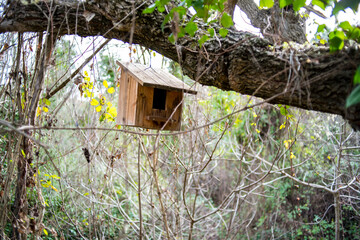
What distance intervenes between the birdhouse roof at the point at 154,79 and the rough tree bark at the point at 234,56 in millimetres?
205

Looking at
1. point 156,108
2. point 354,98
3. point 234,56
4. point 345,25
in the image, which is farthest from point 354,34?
point 156,108

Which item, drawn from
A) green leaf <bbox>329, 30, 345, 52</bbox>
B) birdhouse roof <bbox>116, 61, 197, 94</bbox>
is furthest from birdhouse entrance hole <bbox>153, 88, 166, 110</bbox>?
green leaf <bbox>329, 30, 345, 52</bbox>

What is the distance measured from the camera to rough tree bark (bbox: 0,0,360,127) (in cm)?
163

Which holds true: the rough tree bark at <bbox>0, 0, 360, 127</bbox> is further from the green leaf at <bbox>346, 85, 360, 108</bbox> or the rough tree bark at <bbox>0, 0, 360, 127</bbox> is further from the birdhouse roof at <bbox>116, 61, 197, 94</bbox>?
the green leaf at <bbox>346, 85, 360, 108</bbox>

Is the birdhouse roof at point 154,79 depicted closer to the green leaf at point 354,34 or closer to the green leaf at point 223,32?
the green leaf at point 223,32

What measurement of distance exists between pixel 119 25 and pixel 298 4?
1.11 metres

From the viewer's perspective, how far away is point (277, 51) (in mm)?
1860

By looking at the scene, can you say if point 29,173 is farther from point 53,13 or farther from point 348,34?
point 348,34

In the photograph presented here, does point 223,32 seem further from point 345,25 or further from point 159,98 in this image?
point 159,98

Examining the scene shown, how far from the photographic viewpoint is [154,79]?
95.4 inches

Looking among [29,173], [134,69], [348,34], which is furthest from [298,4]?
[29,173]

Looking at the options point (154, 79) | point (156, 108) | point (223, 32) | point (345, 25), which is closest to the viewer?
point (345, 25)

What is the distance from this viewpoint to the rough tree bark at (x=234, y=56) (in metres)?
1.63

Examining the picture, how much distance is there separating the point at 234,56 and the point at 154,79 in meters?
0.70
